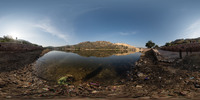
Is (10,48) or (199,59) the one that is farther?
(10,48)

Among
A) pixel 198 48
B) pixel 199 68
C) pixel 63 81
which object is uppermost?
pixel 198 48

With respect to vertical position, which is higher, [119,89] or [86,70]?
[119,89]

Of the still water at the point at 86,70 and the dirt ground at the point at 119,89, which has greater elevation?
the dirt ground at the point at 119,89

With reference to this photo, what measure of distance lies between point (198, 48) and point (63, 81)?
13166 millimetres

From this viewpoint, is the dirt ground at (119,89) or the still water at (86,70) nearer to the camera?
the dirt ground at (119,89)

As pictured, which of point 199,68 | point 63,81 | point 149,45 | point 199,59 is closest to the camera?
point 199,68

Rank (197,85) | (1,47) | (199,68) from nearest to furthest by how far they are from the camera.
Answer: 1. (197,85)
2. (199,68)
3. (1,47)

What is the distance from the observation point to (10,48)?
12.1 meters

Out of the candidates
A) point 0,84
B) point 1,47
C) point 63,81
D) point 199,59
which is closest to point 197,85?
point 199,59

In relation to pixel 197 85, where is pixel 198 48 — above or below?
above

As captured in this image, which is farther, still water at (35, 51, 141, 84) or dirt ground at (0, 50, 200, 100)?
still water at (35, 51, 141, 84)

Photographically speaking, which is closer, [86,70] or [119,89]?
[119,89]

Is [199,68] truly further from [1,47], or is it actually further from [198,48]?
[1,47]

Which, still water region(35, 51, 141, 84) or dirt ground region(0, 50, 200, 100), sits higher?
dirt ground region(0, 50, 200, 100)
